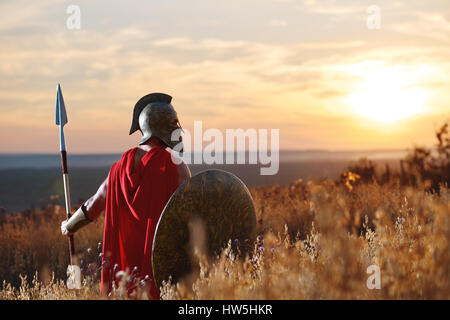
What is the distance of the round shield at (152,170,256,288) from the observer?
4.28 meters

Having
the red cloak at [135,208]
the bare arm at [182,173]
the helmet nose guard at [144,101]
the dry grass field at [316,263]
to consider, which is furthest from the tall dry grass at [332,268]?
the helmet nose guard at [144,101]

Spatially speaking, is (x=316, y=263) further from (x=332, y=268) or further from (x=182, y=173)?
(x=182, y=173)

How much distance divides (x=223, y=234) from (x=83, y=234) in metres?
4.59

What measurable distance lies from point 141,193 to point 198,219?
59 cm

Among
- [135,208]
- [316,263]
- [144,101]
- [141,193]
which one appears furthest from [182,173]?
[316,263]

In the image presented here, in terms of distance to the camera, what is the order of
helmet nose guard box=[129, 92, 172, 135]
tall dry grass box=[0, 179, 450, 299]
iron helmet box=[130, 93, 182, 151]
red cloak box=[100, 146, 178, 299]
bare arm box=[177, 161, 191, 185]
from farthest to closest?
helmet nose guard box=[129, 92, 172, 135], iron helmet box=[130, 93, 182, 151], bare arm box=[177, 161, 191, 185], red cloak box=[100, 146, 178, 299], tall dry grass box=[0, 179, 450, 299]

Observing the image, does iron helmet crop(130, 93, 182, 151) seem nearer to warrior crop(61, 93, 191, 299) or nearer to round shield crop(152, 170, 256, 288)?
warrior crop(61, 93, 191, 299)

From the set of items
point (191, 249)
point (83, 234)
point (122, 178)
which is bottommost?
point (83, 234)

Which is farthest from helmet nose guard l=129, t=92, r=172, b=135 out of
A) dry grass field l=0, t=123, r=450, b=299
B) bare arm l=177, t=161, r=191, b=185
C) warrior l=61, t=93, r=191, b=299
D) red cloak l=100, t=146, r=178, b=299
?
dry grass field l=0, t=123, r=450, b=299

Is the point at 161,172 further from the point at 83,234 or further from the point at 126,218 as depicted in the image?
the point at 83,234

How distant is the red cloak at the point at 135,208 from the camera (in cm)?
460

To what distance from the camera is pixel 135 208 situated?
4.62 metres

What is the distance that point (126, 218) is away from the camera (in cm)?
475
